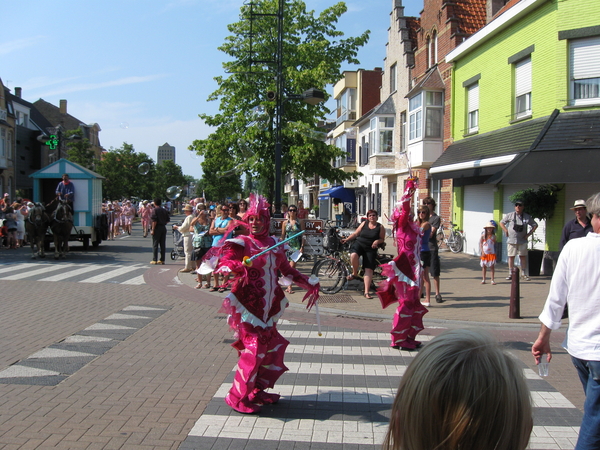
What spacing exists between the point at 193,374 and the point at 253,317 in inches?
59.7

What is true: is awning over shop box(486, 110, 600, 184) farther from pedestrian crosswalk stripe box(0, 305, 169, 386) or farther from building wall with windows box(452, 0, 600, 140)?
pedestrian crosswalk stripe box(0, 305, 169, 386)

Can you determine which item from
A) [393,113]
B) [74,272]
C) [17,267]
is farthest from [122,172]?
[74,272]

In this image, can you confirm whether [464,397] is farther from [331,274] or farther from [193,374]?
[331,274]

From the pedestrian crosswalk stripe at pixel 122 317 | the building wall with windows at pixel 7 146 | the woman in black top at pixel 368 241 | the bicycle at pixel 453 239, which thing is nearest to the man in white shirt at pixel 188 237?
the woman in black top at pixel 368 241

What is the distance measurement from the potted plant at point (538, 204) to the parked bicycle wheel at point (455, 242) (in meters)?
5.78

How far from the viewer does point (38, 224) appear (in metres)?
16.3

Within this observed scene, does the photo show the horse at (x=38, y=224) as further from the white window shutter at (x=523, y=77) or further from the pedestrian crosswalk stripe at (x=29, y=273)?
the white window shutter at (x=523, y=77)

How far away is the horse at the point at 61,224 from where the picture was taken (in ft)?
54.2

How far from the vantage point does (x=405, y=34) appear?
25984 millimetres

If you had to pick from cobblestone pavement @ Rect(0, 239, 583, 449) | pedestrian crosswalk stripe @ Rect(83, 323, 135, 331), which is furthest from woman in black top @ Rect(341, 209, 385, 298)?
pedestrian crosswalk stripe @ Rect(83, 323, 135, 331)

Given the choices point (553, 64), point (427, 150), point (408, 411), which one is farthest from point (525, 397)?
point (427, 150)

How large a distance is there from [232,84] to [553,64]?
9429mm

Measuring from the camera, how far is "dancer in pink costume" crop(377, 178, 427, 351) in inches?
265

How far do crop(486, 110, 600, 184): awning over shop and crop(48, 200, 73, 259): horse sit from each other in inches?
492
